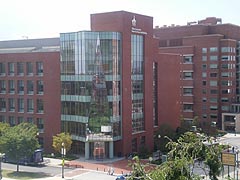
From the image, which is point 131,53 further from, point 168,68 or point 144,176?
point 144,176

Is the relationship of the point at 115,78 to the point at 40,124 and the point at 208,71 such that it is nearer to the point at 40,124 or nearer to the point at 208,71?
the point at 40,124

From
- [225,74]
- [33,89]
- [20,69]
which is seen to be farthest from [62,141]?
[225,74]

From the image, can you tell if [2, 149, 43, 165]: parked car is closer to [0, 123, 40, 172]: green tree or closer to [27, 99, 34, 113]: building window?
[0, 123, 40, 172]: green tree

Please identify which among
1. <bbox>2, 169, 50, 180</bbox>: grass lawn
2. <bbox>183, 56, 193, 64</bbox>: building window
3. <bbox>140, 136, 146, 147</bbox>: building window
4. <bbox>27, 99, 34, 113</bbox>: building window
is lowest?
<bbox>2, 169, 50, 180</bbox>: grass lawn

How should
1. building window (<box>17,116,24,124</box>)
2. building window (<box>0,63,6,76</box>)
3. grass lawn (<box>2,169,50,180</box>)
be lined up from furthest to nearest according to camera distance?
building window (<box>0,63,6,76</box>)
building window (<box>17,116,24,124</box>)
grass lawn (<box>2,169,50,180</box>)

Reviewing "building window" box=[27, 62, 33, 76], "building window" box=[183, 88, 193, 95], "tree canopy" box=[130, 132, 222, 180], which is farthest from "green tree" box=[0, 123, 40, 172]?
"building window" box=[183, 88, 193, 95]

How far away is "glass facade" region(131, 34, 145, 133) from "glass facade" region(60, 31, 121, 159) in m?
3.00

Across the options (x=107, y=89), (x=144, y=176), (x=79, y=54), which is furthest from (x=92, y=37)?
(x=144, y=176)

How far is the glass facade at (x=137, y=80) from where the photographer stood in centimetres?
5909

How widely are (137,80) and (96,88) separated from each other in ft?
23.1

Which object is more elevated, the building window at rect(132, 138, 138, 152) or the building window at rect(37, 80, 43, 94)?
the building window at rect(37, 80, 43, 94)

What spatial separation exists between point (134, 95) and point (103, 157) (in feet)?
30.6

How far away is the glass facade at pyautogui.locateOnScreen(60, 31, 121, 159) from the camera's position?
5531 cm

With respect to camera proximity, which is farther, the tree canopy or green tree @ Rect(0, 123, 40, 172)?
green tree @ Rect(0, 123, 40, 172)
